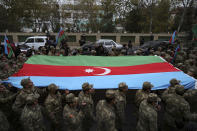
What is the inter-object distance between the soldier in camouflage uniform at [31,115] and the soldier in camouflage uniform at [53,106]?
389mm

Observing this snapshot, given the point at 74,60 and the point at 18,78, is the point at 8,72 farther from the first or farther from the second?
the point at 74,60

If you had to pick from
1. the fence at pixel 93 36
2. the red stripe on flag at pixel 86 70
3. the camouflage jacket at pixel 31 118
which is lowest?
the camouflage jacket at pixel 31 118

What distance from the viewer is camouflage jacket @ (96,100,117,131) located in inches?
113

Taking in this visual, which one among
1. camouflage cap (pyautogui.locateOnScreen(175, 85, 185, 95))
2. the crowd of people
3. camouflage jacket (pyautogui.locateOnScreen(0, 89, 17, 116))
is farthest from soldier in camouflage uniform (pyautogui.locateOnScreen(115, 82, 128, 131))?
camouflage jacket (pyautogui.locateOnScreen(0, 89, 17, 116))

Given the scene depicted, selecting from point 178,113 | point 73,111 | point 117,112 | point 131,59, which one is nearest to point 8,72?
point 73,111

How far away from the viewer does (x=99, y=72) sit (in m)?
5.28

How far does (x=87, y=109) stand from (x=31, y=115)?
48.7 inches

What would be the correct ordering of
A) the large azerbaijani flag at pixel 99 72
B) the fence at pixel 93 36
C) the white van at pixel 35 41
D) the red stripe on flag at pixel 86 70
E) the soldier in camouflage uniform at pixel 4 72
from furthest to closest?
the fence at pixel 93 36, the white van at pixel 35 41, the red stripe on flag at pixel 86 70, the soldier in camouflage uniform at pixel 4 72, the large azerbaijani flag at pixel 99 72

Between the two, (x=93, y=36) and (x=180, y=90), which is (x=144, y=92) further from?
(x=93, y=36)

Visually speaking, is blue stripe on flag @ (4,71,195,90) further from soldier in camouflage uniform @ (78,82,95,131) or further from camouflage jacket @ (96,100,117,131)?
camouflage jacket @ (96,100,117,131)

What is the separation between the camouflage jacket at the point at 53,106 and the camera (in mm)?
3479

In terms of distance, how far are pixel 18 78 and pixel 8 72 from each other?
717mm

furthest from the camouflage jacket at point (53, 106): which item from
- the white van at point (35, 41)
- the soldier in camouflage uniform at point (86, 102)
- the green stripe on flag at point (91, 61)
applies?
the white van at point (35, 41)

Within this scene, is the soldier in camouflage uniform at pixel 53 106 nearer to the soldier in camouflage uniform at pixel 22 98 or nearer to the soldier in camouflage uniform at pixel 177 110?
the soldier in camouflage uniform at pixel 22 98
